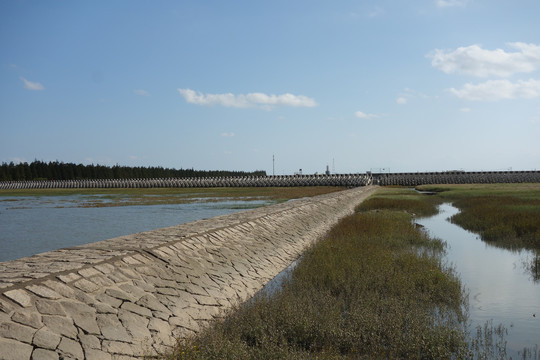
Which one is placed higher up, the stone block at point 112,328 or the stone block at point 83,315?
the stone block at point 83,315

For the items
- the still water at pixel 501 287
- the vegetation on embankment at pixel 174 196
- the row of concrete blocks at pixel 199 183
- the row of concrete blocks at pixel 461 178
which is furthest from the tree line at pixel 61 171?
the still water at pixel 501 287

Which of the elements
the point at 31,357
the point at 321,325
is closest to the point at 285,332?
the point at 321,325

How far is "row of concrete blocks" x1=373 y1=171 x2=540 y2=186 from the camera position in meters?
109

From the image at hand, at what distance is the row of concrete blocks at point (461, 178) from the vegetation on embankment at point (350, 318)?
4074 inches

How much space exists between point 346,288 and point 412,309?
5.80 feet

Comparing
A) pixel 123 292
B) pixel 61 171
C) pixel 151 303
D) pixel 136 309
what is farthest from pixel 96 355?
pixel 61 171

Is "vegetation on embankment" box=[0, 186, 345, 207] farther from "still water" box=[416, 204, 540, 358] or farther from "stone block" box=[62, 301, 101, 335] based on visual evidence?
"stone block" box=[62, 301, 101, 335]

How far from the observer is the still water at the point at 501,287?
812 centimetres

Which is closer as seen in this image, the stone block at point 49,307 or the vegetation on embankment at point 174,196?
the stone block at point 49,307

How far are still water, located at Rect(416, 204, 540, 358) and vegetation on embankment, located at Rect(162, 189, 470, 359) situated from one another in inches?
24.8

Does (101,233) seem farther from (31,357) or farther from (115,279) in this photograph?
(31,357)

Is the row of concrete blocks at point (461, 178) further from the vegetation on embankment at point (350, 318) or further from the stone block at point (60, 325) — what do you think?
the stone block at point (60, 325)

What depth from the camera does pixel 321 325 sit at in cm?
730

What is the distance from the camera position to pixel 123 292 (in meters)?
7.42
